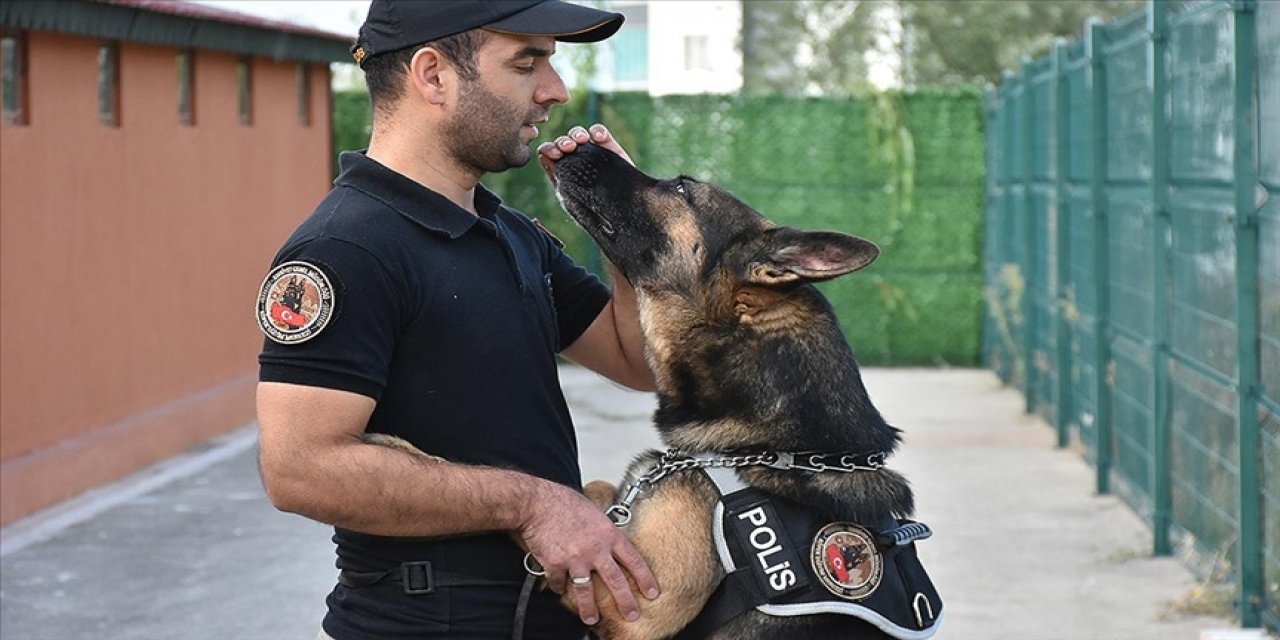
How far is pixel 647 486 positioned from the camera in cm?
330

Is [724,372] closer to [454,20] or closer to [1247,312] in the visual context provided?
[454,20]

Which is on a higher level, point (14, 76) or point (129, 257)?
point (14, 76)

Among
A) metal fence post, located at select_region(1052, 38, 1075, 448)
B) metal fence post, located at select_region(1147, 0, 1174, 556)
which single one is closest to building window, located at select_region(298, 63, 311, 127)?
metal fence post, located at select_region(1052, 38, 1075, 448)

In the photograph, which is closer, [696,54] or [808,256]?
[808,256]

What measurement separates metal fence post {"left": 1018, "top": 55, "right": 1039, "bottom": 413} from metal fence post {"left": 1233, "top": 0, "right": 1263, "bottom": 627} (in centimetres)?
592

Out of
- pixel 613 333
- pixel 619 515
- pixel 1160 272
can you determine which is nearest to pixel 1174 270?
pixel 1160 272

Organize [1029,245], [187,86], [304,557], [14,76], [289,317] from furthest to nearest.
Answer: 1. [1029,245]
2. [187,86]
3. [14,76]
4. [304,557]
5. [289,317]

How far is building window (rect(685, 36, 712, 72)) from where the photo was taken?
34197mm

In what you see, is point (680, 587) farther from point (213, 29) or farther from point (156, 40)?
point (213, 29)

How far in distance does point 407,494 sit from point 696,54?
33.0 meters

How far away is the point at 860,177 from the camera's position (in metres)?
15.3

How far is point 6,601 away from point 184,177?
4.45 m

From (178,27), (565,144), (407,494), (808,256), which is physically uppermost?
(178,27)

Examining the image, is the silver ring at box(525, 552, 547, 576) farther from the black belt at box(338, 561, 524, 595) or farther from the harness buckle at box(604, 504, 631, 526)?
the harness buckle at box(604, 504, 631, 526)
